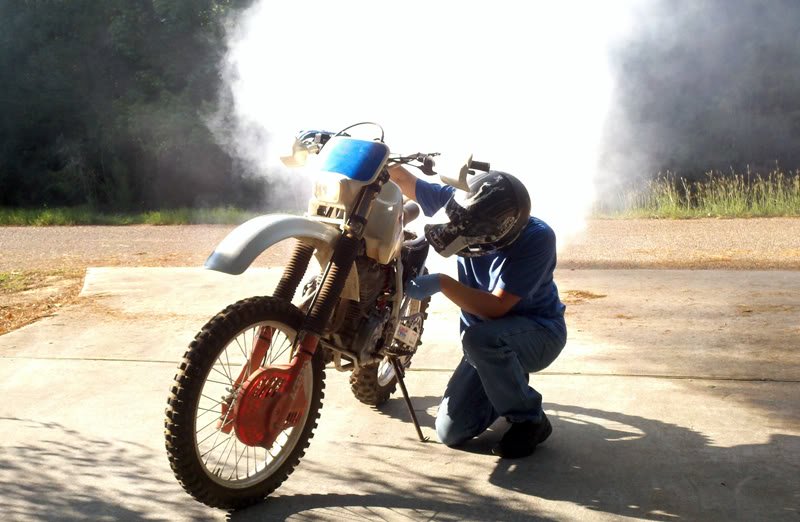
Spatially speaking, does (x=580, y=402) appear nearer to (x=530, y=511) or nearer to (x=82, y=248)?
(x=530, y=511)

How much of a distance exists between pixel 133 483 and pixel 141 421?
69 cm

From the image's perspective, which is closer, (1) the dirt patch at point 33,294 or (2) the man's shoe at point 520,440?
(2) the man's shoe at point 520,440

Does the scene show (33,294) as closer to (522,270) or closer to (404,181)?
(404,181)

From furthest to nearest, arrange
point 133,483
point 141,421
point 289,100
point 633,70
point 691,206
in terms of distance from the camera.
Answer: point 633,70, point 691,206, point 289,100, point 141,421, point 133,483

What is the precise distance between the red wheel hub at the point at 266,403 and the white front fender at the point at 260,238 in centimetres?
39

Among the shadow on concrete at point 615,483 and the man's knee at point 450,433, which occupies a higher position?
the man's knee at point 450,433

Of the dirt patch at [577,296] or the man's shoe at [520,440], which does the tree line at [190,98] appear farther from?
the man's shoe at [520,440]

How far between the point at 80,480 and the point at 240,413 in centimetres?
76

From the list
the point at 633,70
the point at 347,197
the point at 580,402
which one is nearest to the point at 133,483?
the point at 347,197

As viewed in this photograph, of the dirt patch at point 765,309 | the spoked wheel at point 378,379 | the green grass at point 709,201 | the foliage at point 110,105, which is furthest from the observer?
the foliage at point 110,105

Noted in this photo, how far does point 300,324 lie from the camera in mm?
3432

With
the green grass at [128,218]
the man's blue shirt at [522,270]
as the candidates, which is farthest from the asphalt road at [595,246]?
the man's blue shirt at [522,270]

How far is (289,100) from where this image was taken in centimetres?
989

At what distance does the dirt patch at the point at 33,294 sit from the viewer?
645 cm
